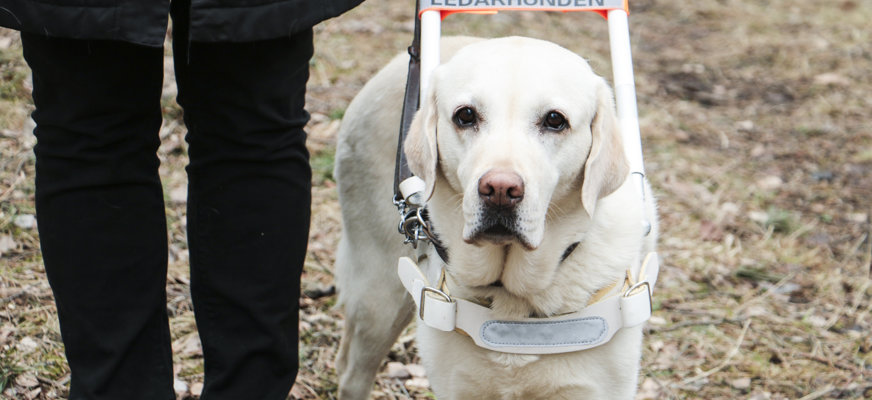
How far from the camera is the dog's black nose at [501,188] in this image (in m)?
1.74

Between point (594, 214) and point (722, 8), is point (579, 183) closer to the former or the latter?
point (594, 214)

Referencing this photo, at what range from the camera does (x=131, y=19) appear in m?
1.69

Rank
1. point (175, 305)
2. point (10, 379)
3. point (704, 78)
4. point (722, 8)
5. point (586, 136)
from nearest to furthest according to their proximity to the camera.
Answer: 1. point (586, 136)
2. point (10, 379)
3. point (175, 305)
4. point (704, 78)
5. point (722, 8)

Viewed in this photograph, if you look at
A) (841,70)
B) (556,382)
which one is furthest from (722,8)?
(556,382)

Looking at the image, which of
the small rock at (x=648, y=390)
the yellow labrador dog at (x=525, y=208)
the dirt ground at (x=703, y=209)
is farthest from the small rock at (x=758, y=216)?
the yellow labrador dog at (x=525, y=208)

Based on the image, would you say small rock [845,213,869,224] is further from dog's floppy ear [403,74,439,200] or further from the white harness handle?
dog's floppy ear [403,74,439,200]

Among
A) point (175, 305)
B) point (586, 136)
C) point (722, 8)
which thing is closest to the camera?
point (586, 136)

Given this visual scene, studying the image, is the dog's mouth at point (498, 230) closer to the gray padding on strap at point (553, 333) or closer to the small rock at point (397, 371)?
the gray padding on strap at point (553, 333)

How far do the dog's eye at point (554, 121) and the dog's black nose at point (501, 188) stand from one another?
0.63 feet

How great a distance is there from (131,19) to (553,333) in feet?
3.47

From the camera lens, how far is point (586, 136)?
6.45 ft

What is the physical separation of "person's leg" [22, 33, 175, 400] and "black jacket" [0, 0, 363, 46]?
3.5 inches

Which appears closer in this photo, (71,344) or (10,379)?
(71,344)

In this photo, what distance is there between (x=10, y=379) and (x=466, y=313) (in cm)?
142
